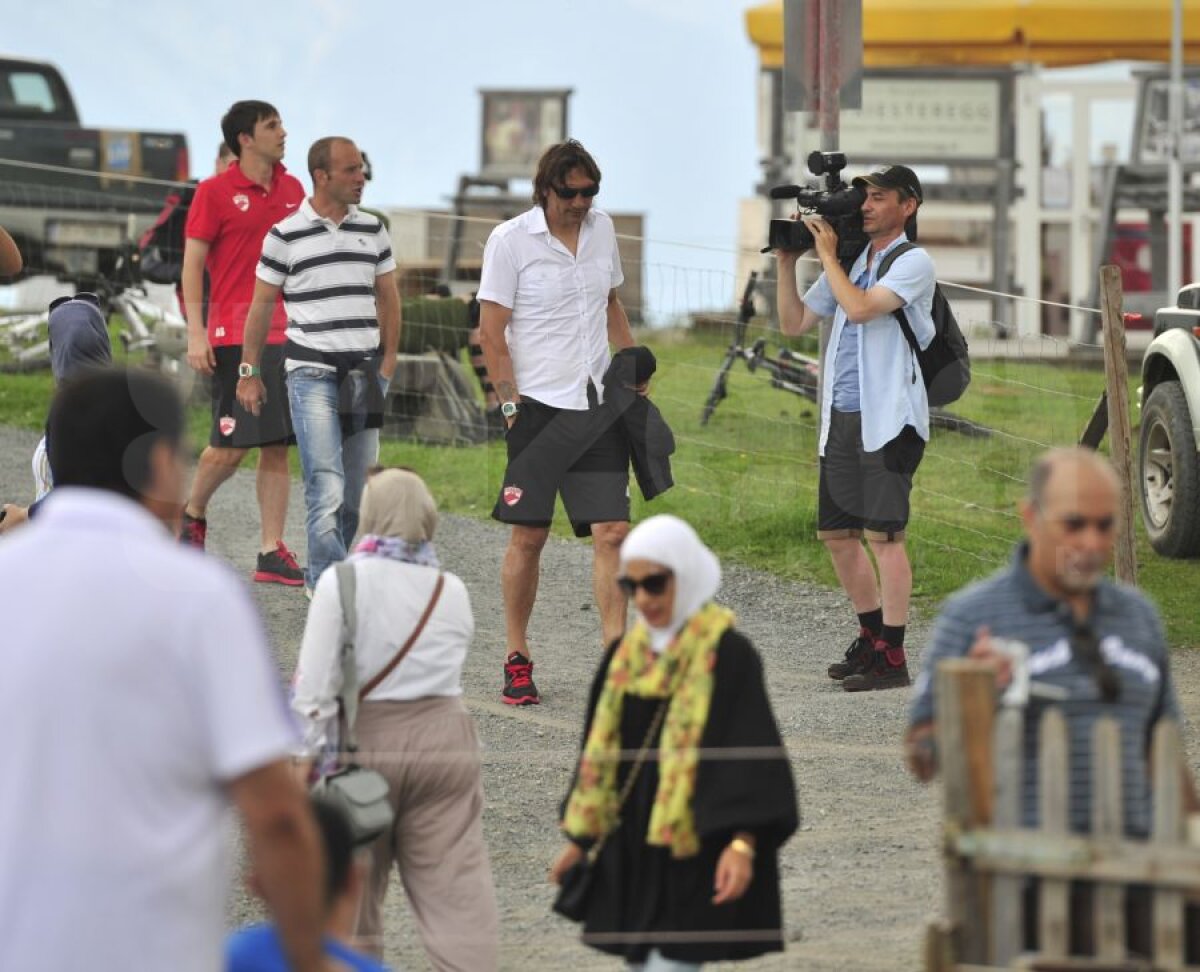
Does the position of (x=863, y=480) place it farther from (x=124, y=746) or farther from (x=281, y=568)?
(x=124, y=746)

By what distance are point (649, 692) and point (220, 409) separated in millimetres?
5619

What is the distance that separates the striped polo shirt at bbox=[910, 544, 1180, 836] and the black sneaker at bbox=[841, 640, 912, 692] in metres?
4.39

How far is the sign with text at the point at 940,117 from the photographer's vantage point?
2188cm

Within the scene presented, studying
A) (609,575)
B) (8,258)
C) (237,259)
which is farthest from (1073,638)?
(237,259)

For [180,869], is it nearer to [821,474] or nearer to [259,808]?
[259,808]

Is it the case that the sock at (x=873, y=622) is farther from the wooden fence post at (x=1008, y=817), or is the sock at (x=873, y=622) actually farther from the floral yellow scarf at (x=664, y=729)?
the wooden fence post at (x=1008, y=817)

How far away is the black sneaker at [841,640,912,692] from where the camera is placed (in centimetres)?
879

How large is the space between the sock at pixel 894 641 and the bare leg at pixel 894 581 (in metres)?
0.03

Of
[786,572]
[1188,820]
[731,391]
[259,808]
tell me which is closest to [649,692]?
[1188,820]

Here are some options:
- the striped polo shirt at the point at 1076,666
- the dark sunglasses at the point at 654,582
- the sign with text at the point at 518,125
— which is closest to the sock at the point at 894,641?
the dark sunglasses at the point at 654,582

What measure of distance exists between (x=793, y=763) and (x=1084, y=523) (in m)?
3.62

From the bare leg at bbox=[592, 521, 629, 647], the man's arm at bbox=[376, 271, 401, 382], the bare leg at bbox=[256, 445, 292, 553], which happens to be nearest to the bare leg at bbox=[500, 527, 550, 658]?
the bare leg at bbox=[592, 521, 629, 647]

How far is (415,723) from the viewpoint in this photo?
5.45m

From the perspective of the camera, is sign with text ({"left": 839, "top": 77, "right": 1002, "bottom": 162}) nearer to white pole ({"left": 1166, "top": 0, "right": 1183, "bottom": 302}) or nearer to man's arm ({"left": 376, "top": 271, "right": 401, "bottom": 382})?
white pole ({"left": 1166, "top": 0, "right": 1183, "bottom": 302})
